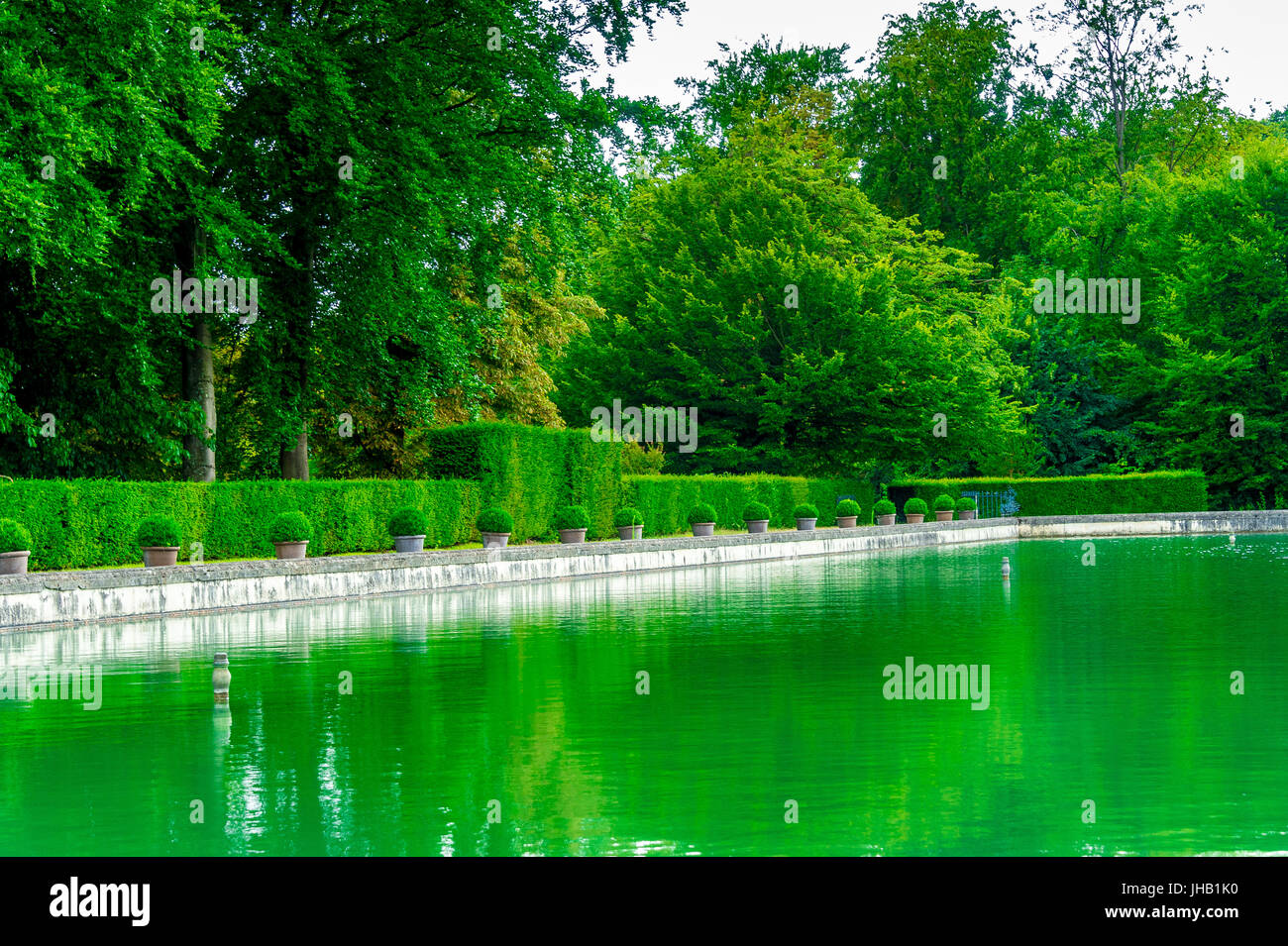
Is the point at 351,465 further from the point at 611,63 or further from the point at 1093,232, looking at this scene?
the point at 1093,232

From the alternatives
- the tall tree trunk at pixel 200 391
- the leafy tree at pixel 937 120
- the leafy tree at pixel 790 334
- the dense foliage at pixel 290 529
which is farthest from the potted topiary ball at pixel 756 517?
the leafy tree at pixel 937 120

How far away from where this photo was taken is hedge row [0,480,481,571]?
2367cm

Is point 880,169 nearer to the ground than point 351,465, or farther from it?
farther from it

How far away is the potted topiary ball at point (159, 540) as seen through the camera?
Result: 2353 centimetres

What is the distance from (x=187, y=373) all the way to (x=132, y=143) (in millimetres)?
7465

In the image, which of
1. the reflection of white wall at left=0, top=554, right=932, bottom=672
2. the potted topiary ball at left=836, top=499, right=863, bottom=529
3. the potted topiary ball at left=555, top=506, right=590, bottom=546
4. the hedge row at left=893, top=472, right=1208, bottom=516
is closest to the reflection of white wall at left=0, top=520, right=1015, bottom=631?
the reflection of white wall at left=0, top=554, right=932, bottom=672

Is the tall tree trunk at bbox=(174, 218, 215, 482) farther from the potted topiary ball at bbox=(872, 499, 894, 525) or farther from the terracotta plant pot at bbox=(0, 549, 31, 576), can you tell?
the potted topiary ball at bbox=(872, 499, 894, 525)

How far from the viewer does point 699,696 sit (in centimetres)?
1165

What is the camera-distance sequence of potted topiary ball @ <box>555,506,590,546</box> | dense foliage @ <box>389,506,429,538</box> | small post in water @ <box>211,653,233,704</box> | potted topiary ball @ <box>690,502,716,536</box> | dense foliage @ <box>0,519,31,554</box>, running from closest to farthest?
small post in water @ <box>211,653,233,704</box> < dense foliage @ <box>0,519,31,554</box> < dense foliage @ <box>389,506,429,538</box> < potted topiary ball @ <box>555,506,590,546</box> < potted topiary ball @ <box>690,502,716,536</box>

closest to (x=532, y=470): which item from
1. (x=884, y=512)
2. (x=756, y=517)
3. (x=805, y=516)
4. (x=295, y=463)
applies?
(x=295, y=463)

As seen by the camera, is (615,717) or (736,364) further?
(736,364)

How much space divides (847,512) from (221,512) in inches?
1003

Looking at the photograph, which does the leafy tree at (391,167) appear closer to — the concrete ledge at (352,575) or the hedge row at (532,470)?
the hedge row at (532,470)

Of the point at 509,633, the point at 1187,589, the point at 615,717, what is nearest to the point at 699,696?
the point at 615,717
